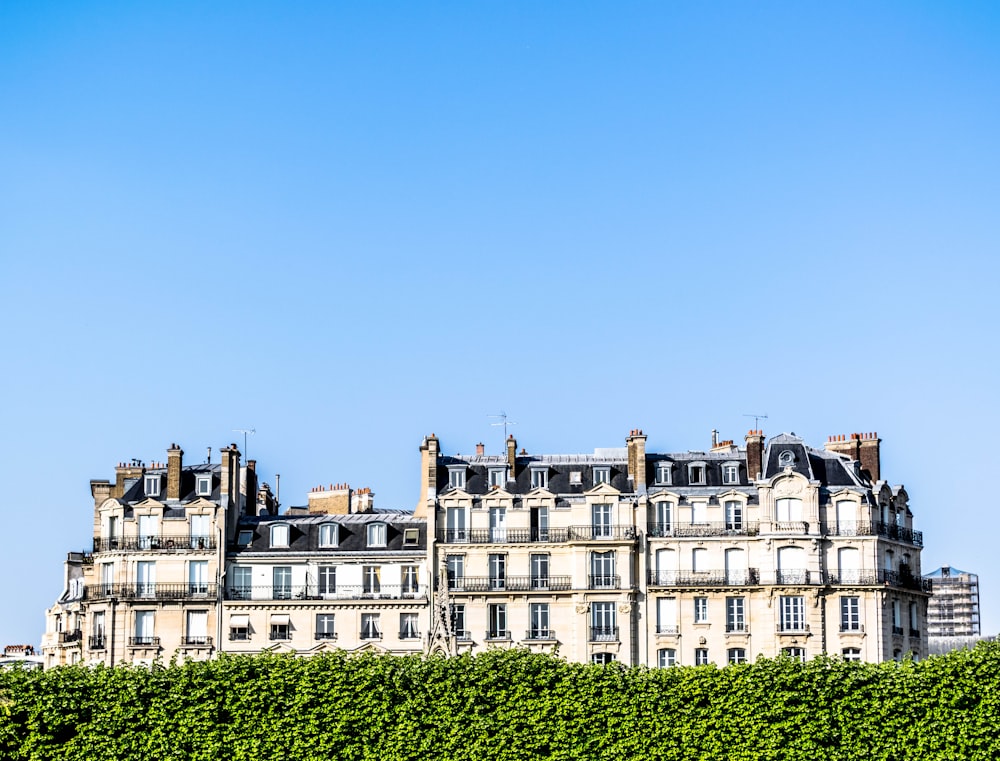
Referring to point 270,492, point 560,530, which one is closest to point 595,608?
point 560,530

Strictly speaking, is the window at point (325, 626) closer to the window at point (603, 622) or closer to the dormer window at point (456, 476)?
the dormer window at point (456, 476)

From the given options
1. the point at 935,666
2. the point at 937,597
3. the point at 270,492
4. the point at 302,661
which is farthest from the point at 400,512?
the point at 937,597

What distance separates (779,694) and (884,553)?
2660cm

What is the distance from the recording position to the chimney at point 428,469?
76.1 m

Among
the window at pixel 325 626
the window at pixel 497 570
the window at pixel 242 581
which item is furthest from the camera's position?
the window at pixel 242 581

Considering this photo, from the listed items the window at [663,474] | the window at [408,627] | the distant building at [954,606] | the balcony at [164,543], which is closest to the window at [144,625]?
the balcony at [164,543]

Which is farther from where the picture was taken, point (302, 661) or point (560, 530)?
point (560, 530)

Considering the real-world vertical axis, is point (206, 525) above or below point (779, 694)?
above

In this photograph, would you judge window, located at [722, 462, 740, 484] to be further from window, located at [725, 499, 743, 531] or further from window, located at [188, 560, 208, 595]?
window, located at [188, 560, 208, 595]

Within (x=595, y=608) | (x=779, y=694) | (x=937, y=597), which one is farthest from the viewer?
(x=937, y=597)

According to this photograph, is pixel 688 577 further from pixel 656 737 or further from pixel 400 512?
pixel 656 737

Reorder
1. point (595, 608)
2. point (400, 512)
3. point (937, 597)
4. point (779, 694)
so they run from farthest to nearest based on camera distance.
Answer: point (937, 597) → point (400, 512) → point (595, 608) → point (779, 694)

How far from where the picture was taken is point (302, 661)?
5200 cm

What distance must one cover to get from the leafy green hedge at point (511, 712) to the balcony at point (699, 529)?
23.8 meters
